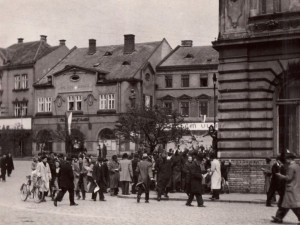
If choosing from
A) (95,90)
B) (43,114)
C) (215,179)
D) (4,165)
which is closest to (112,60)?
(95,90)

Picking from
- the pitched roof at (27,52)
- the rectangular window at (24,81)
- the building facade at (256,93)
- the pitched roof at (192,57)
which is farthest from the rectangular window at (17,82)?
the building facade at (256,93)

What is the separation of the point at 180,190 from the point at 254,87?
18.9ft

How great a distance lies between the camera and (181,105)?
7631cm

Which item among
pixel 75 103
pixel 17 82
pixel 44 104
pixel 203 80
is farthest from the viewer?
pixel 17 82

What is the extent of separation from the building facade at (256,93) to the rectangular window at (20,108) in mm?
57763

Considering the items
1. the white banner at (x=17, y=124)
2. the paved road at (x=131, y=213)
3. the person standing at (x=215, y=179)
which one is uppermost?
the white banner at (x=17, y=124)

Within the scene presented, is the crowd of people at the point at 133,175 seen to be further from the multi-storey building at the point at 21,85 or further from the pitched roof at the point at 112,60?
the multi-storey building at the point at 21,85

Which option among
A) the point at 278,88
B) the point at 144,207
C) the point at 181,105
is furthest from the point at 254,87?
the point at 181,105

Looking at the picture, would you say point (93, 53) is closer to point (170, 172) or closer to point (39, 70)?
point (39, 70)

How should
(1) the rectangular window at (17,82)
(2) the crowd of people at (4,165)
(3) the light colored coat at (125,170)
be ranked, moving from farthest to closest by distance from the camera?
(1) the rectangular window at (17,82) < (2) the crowd of people at (4,165) < (3) the light colored coat at (125,170)

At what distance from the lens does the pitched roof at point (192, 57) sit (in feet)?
250

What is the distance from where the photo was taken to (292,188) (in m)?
17.2

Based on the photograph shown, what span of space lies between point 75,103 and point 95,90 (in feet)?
10.5

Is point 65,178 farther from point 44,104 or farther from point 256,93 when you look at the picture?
point 44,104
